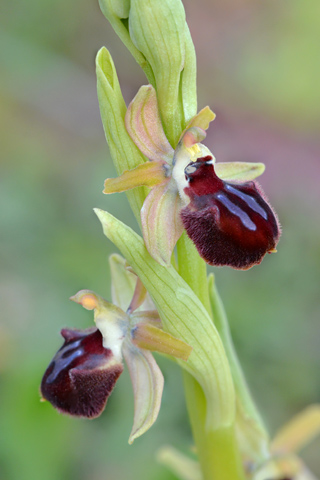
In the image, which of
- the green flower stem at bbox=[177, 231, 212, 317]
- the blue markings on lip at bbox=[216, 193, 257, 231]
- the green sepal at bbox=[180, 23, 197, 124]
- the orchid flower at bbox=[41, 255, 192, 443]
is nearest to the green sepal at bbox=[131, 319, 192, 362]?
the orchid flower at bbox=[41, 255, 192, 443]

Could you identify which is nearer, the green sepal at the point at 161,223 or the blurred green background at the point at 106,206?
the green sepal at the point at 161,223

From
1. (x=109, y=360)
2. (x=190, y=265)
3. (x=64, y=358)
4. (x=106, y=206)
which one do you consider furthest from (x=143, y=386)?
(x=106, y=206)

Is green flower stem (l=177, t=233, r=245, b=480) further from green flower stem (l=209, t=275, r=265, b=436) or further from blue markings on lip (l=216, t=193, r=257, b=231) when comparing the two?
blue markings on lip (l=216, t=193, r=257, b=231)

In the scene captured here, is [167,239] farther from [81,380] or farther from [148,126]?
[81,380]

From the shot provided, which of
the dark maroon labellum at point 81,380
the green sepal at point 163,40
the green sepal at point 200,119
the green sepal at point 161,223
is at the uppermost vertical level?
the green sepal at point 163,40

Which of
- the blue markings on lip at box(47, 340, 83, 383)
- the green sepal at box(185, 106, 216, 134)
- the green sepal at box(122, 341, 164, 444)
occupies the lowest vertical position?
the green sepal at box(122, 341, 164, 444)

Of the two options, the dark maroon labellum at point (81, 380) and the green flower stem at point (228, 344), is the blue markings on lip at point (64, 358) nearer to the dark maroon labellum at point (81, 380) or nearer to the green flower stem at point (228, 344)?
the dark maroon labellum at point (81, 380)

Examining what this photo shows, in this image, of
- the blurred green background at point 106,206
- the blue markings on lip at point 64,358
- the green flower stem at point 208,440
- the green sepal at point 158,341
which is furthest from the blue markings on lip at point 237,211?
the blurred green background at point 106,206
